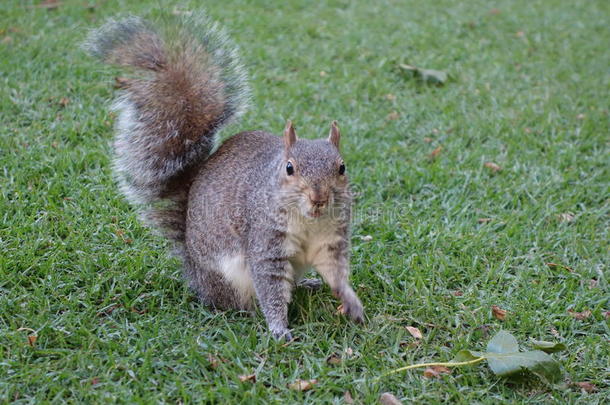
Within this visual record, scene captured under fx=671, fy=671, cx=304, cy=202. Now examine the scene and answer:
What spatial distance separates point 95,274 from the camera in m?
2.47

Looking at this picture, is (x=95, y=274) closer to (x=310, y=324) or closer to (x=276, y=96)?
(x=310, y=324)

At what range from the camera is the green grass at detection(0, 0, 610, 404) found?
207 centimetres

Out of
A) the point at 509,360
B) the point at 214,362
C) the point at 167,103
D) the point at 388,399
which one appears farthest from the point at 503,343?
the point at 167,103

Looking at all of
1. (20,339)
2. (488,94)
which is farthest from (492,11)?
(20,339)

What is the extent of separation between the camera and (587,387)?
210 cm

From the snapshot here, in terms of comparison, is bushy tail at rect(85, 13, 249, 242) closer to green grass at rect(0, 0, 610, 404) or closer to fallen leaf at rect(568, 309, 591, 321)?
green grass at rect(0, 0, 610, 404)

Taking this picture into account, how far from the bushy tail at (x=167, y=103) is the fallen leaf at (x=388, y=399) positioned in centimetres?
99

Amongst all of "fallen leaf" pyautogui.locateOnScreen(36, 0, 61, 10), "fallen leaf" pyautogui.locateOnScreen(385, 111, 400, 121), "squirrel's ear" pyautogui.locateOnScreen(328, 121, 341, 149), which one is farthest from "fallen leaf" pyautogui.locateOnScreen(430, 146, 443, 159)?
"fallen leaf" pyautogui.locateOnScreen(36, 0, 61, 10)

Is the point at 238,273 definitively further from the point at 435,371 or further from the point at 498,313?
the point at 498,313

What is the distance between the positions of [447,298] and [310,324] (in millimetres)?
554

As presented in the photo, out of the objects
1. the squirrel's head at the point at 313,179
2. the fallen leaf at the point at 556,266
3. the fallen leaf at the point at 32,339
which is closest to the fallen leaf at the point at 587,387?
the fallen leaf at the point at 556,266

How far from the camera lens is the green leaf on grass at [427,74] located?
4.47 metres

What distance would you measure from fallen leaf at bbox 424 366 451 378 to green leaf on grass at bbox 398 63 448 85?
2702mm

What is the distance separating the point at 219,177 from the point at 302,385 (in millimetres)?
815
